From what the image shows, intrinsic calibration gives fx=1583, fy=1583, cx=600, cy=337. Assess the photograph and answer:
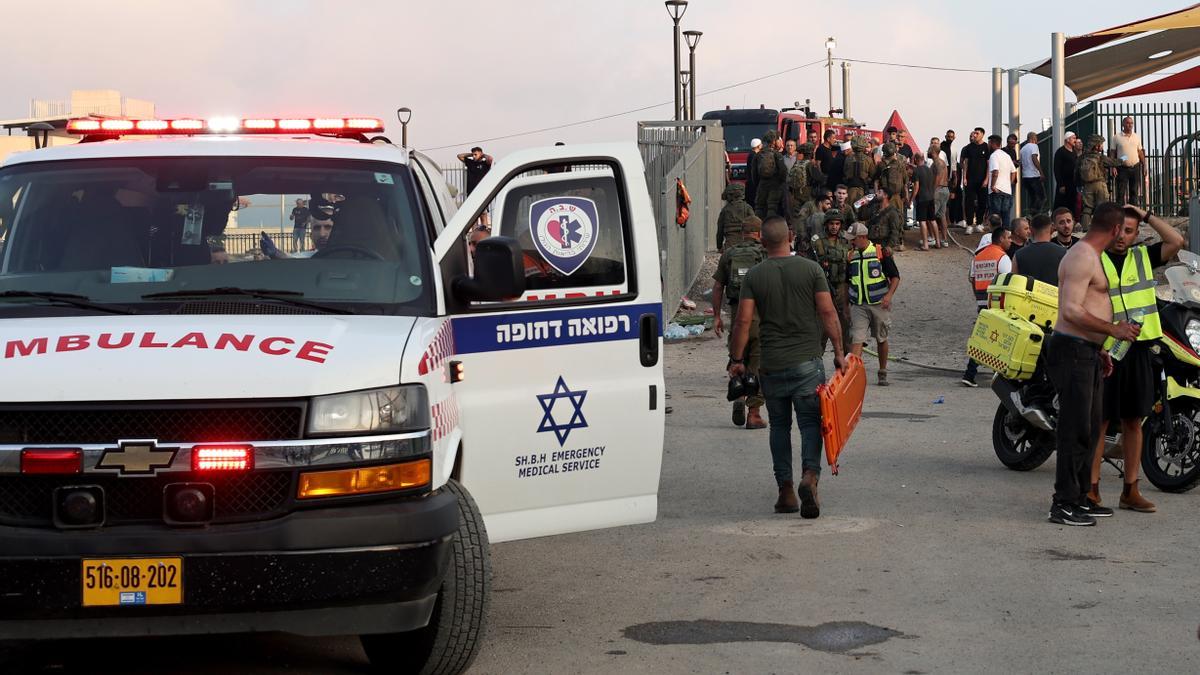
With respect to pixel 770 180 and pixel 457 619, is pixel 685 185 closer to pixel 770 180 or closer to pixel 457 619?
pixel 770 180

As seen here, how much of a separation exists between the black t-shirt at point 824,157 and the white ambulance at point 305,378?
75.1ft

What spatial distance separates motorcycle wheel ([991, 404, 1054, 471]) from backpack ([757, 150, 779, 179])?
16521 mm

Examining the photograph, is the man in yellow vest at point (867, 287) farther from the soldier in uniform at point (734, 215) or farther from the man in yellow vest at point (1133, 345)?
Result: the man in yellow vest at point (1133, 345)

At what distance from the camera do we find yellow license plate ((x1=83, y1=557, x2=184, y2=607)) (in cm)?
488

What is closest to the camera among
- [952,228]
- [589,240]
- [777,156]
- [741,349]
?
[589,240]

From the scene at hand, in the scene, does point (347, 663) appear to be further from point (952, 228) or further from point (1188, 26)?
point (952, 228)

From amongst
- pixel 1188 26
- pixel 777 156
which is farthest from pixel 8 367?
pixel 777 156

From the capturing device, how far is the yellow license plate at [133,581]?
4.88 metres

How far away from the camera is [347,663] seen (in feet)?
19.8

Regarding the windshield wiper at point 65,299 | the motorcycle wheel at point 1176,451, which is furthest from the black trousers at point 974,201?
the windshield wiper at point 65,299

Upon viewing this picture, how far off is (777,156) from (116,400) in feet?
76.8

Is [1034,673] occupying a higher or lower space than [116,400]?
lower

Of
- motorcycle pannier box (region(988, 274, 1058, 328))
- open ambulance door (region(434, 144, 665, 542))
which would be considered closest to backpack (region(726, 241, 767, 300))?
motorcycle pannier box (region(988, 274, 1058, 328))

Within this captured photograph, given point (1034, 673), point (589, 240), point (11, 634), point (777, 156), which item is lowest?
point (1034, 673)
